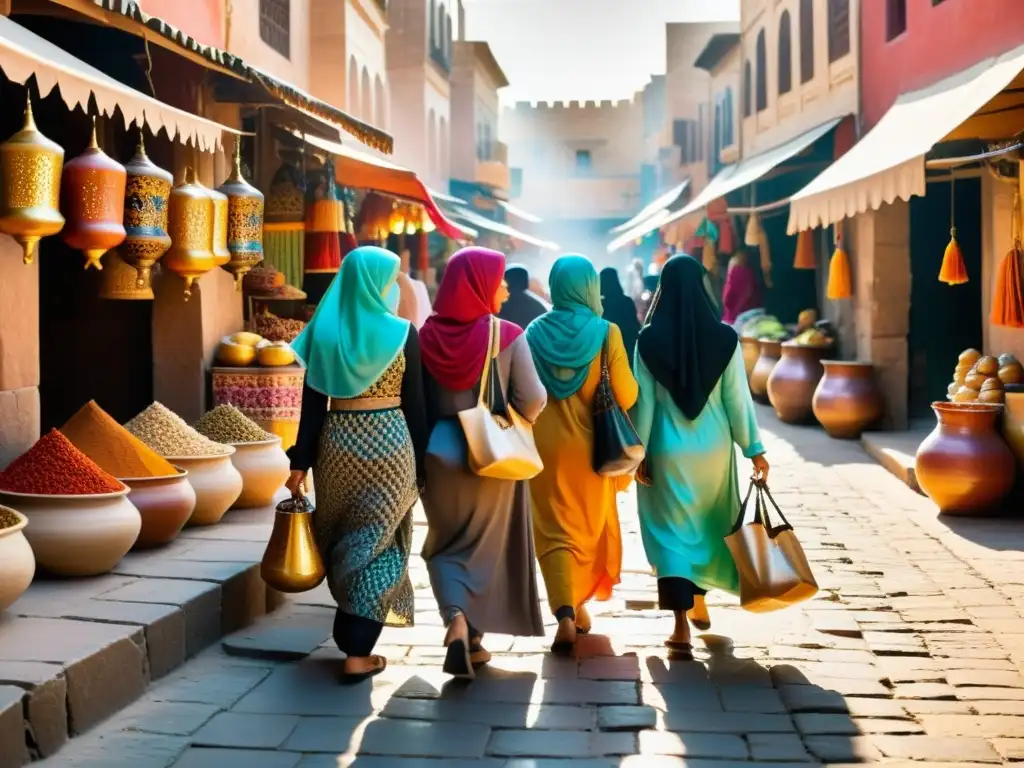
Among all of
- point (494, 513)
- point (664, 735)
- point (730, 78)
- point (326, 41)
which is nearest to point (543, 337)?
point (494, 513)

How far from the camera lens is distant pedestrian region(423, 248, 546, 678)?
192 inches

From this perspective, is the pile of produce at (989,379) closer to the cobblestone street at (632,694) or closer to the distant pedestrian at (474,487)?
the cobblestone street at (632,694)

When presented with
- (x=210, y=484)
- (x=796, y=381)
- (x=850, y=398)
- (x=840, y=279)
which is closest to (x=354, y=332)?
(x=210, y=484)

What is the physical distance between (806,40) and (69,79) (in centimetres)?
1328

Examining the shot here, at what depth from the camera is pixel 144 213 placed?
6219mm

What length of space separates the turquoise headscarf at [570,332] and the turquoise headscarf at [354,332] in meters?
0.76

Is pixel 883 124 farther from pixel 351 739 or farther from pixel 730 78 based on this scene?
pixel 730 78

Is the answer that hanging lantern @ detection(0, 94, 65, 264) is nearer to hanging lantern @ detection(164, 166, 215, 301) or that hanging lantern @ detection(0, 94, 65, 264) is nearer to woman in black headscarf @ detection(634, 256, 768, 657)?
hanging lantern @ detection(164, 166, 215, 301)

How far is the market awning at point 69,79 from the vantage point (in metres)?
4.45

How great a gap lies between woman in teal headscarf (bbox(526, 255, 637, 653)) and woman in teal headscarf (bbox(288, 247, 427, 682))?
0.74 meters

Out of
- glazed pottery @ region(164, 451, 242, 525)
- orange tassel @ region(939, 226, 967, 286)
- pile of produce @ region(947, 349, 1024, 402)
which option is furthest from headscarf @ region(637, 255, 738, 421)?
orange tassel @ region(939, 226, 967, 286)

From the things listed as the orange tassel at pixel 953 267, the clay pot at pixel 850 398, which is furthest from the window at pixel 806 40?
the orange tassel at pixel 953 267

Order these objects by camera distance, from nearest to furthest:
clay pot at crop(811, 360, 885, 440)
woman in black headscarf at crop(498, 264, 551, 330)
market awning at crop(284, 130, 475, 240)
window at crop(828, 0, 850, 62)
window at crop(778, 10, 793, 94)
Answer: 1. woman in black headscarf at crop(498, 264, 551, 330)
2. market awning at crop(284, 130, 475, 240)
3. clay pot at crop(811, 360, 885, 440)
4. window at crop(828, 0, 850, 62)
5. window at crop(778, 10, 793, 94)

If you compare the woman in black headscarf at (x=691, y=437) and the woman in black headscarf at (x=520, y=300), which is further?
the woman in black headscarf at (x=520, y=300)
